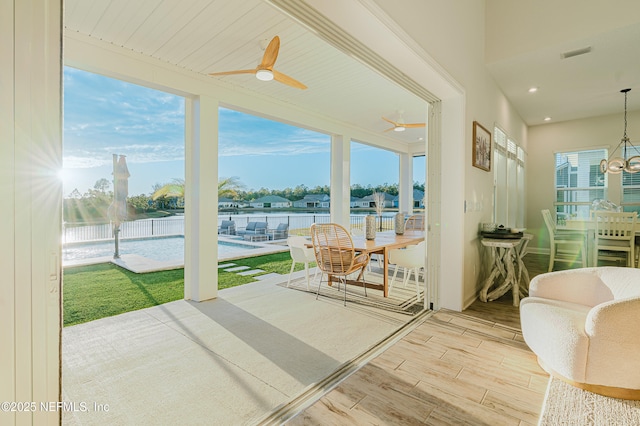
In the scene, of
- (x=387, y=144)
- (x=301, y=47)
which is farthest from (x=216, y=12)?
(x=387, y=144)

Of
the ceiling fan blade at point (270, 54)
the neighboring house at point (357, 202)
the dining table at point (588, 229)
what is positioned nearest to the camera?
the ceiling fan blade at point (270, 54)

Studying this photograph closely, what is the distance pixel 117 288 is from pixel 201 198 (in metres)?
1.90

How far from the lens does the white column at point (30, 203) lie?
0.80 meters

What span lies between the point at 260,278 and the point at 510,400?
12.2 feet

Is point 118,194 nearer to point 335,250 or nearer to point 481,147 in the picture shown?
point 335,250

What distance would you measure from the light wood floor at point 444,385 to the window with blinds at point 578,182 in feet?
18.6

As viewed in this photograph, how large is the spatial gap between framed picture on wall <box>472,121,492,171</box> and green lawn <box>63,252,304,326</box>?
3438mm

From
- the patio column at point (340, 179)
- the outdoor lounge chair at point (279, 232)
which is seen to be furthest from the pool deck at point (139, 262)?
the outdoor lounge chair at point (279, 232)

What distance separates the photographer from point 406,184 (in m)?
8.15

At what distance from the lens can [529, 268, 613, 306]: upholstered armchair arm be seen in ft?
7.30

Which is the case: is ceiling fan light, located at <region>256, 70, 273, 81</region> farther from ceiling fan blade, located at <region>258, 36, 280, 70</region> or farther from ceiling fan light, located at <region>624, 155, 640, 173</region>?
ceiling fan light, located at <region>624, 155, 640, 173</region>

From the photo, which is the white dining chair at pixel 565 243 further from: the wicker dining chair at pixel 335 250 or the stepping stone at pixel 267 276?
the stepping stone at pixel 267 276

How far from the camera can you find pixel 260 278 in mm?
4898

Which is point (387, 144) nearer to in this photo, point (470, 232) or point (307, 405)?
point (470, 232)
